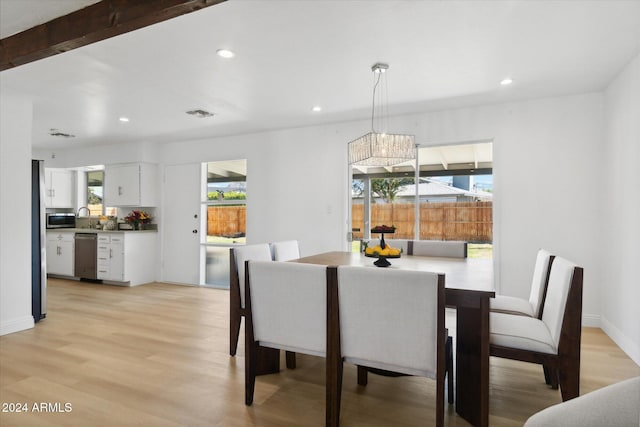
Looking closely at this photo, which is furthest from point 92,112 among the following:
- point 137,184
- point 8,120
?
point 137,184

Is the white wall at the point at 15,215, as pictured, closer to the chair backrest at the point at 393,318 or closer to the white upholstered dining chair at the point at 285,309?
the white upholstered dining chair at the point at 285,309

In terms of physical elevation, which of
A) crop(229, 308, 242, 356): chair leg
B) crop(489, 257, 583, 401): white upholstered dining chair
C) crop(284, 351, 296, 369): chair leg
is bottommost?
crop(284, 351, 296, 369): chair leg

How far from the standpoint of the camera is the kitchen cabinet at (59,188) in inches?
267

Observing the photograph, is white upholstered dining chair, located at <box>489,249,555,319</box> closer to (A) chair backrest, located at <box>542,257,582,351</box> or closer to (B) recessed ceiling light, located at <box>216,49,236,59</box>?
(A) chair backrest, located at <box>542,257,582,351</box>

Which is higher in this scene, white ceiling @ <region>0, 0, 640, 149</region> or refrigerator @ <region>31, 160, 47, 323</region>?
white ceiling @ <region>0, 0, 640, 149</region>

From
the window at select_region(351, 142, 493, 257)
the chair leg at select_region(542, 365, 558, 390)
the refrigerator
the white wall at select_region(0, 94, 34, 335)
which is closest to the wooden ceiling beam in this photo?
the white wall at select_region(0, 94, 34, 335)

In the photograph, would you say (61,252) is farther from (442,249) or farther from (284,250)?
(442,249)

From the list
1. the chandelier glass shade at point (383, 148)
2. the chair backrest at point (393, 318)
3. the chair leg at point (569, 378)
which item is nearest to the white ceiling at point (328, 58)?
the chandelier glass shade at point (383, 148)

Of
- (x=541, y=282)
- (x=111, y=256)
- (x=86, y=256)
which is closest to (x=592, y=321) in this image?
(x=541, y=282)

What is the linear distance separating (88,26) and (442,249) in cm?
321

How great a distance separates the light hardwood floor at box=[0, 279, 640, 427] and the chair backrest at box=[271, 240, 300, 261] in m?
0.92

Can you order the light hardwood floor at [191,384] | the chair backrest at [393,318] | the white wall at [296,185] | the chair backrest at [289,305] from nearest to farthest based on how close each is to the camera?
1. the chair backrest at [393,318]
2. the chair backrest at [289,305]
3. the light hardwood floor at [191,384]
4. the white wall at [296,185]

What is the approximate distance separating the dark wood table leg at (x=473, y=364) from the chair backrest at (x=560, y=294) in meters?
0.40

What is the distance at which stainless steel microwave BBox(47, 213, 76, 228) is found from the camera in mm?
6676
